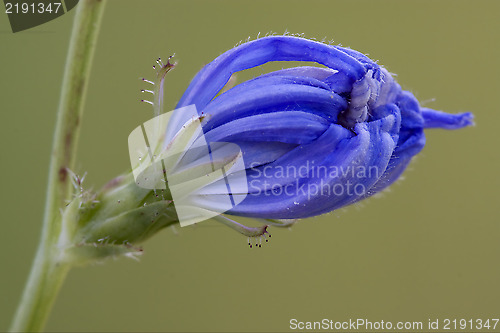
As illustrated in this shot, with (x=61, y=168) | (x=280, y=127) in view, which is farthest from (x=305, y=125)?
(x=61, y=168)

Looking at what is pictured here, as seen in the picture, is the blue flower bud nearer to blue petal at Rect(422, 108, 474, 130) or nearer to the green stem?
blue petal at Rect(422, 108, 474, 130)

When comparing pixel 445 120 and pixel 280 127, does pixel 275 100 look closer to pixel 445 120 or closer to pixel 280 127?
pixel 280 127

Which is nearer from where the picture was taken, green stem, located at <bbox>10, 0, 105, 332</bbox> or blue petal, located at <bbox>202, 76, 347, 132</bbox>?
blue petal, located at <bbox>202, 76, 347, 132</bbox>

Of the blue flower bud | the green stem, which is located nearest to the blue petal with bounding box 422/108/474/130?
the blue flower bud

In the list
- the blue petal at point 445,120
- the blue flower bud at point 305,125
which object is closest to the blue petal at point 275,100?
the blue flower bud at point 305,125

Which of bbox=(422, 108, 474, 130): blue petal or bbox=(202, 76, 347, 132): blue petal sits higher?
bbox=(202, 76, 347, 132): blue petal

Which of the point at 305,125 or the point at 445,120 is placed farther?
the point at 445,120
